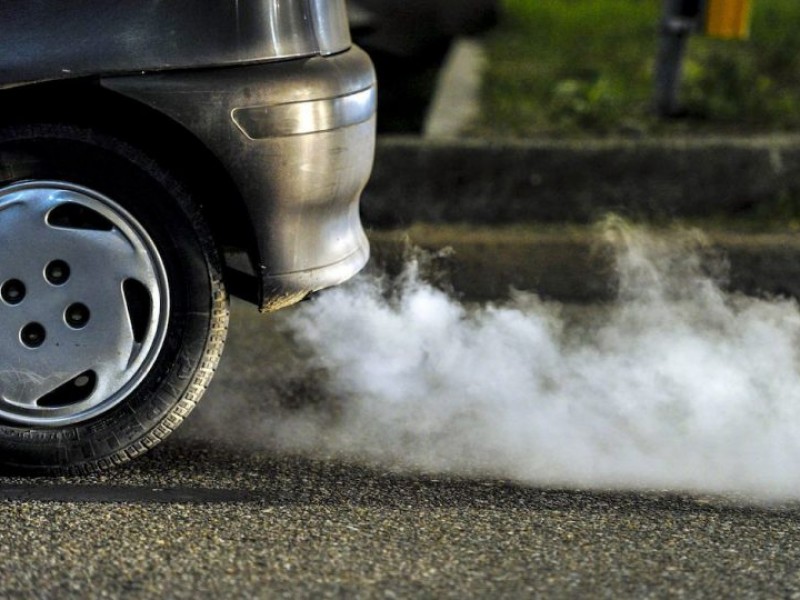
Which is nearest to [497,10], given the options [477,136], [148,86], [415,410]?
[477,136]

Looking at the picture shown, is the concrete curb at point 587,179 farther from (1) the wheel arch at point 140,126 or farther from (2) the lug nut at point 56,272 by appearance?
(2) the lug nut at point 56,272

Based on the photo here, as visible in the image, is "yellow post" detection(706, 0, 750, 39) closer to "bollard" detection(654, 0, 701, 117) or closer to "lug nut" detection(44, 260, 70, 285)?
"bollard" detection(654, 0, 701, 117)

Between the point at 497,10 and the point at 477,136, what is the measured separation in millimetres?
3257

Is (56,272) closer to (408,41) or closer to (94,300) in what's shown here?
(94,300)

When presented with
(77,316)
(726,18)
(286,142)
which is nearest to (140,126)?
(286,142)

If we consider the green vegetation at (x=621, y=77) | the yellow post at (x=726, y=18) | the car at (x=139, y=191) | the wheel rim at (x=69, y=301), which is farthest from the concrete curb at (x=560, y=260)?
the wheel rim at (x=69, y=301)

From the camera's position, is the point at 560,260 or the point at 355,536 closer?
the point at 355,536

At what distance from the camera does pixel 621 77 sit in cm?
789

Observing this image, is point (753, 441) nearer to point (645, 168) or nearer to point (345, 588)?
point (345, 588)

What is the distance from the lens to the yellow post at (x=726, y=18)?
21.6 ft

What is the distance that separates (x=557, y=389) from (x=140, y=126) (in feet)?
4.94

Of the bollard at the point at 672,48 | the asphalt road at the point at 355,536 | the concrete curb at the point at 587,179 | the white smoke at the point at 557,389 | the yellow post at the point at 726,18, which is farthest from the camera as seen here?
the bollard at the point at 672,48

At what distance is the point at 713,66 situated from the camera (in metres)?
7.79

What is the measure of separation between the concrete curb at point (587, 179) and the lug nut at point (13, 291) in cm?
284
